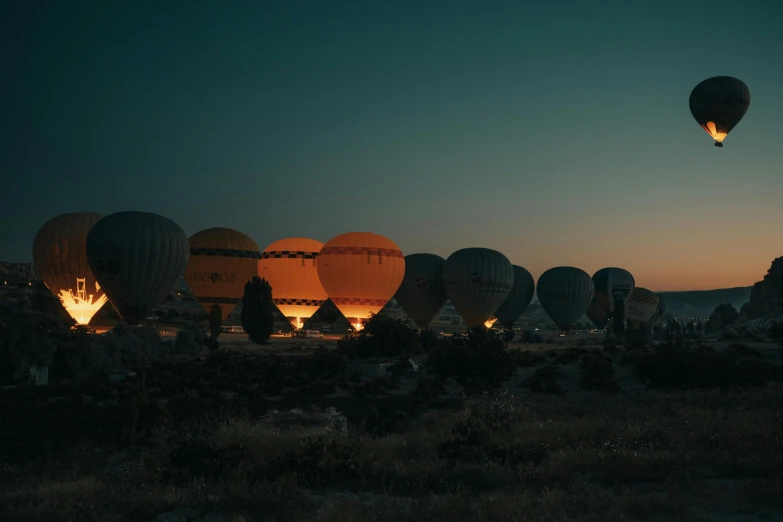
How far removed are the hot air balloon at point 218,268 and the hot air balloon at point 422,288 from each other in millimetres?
16766

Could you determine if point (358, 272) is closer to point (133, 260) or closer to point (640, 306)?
point (133, 260)

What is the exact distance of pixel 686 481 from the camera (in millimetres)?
12375

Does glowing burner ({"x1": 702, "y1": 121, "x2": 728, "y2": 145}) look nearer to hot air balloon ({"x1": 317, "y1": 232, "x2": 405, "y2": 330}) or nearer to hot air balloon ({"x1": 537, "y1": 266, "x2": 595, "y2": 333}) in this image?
hot air balloon ({"x1": 317, "y1": 232, "x2": 405, "y2": 330})

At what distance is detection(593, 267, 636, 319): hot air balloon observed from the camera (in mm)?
92375

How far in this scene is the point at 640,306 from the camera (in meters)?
93.4

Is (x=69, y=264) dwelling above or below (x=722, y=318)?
above

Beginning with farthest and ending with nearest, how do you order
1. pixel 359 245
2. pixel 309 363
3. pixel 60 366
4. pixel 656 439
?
pixel 359 245 < pixel 309 363 < pixel 60 366 < pixel 656 439

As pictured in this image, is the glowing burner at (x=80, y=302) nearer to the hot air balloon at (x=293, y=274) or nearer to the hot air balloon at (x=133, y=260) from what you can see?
the hot air balloon at (x=133, y=260)

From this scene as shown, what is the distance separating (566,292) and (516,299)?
5.82 meters

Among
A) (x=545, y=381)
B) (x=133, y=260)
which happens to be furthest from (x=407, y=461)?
(x=133, y=260)

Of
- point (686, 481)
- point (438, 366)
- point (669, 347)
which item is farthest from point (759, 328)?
point (686, 481)

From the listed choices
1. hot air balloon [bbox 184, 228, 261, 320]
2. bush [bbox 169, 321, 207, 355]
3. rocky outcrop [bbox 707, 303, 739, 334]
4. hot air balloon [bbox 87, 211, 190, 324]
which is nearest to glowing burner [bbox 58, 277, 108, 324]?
hot air balloon [bbox 87, 211, 190, 324]

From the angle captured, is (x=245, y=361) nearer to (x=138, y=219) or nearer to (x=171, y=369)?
(x=171, y=369)

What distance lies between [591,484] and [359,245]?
56414 mm
